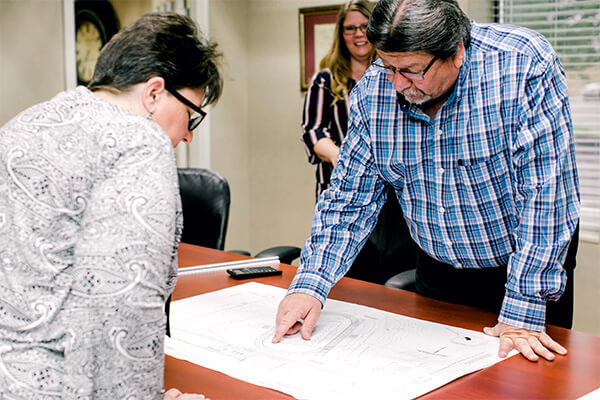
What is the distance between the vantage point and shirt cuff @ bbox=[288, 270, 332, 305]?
1.52 metres

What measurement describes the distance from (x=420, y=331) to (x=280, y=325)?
12.5 inches

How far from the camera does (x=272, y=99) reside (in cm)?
450

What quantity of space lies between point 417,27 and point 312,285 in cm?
66

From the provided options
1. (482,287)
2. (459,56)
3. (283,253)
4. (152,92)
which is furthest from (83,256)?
(283,253)

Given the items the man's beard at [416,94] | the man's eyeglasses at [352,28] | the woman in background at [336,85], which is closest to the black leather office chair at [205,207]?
the woman in background at [336,85]

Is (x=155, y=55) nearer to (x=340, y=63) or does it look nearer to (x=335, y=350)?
(x=335, y=350)

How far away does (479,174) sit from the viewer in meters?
1.50

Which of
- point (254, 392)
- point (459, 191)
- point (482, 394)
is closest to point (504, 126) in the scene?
point (459, 191)

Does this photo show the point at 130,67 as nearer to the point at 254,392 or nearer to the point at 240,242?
the point at 254,392

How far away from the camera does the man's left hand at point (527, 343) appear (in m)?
1.26

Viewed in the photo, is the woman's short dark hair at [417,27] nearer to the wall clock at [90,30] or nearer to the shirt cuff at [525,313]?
the shirt cuff at [525,313]

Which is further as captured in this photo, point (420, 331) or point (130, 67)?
point (420, 331)

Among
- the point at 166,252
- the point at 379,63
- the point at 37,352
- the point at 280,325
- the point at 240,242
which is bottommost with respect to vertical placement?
the point at 240,242

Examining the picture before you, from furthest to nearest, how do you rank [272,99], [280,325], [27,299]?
[272,99] < [280,325] < [27,299]
